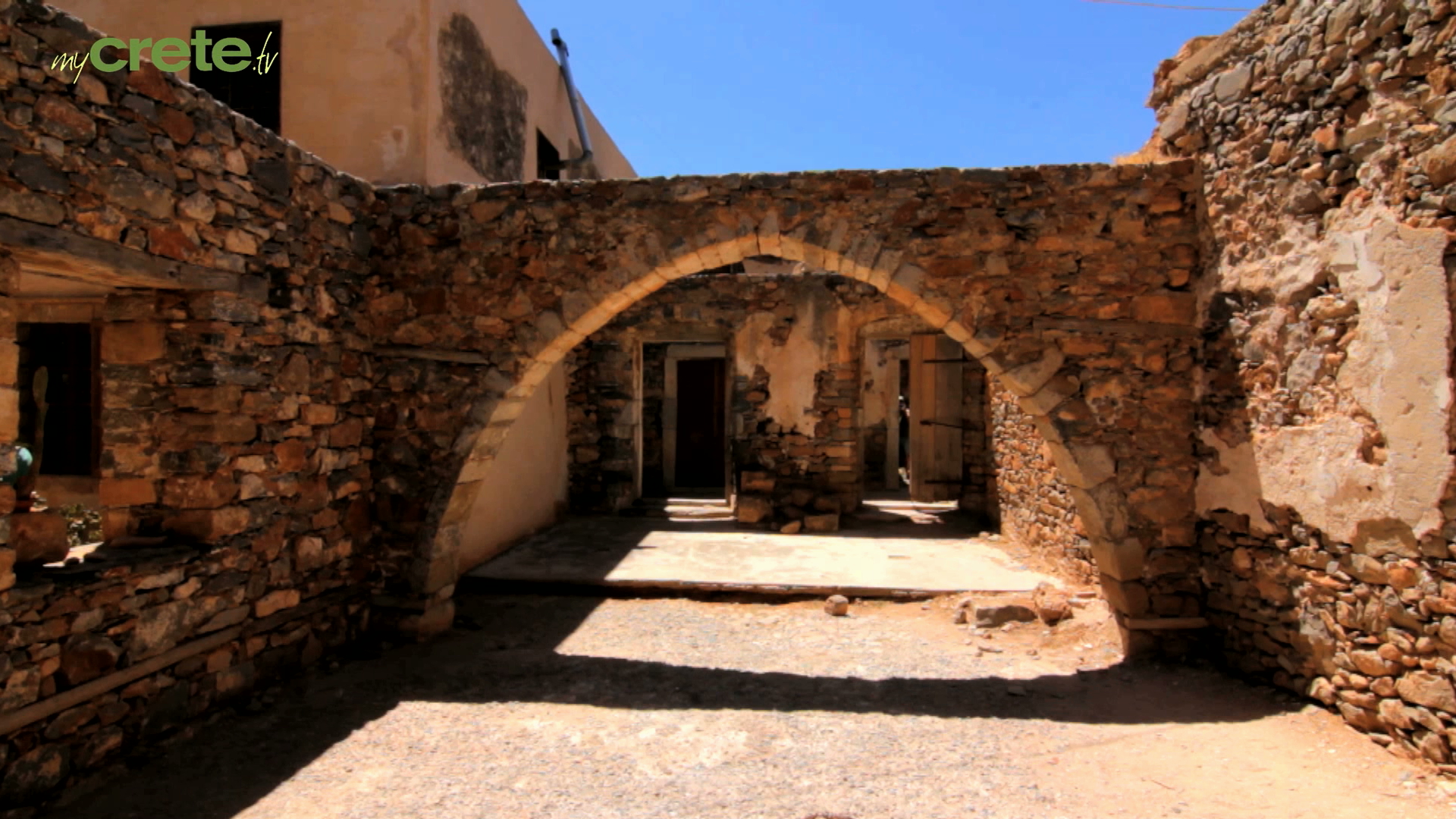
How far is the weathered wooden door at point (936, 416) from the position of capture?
957 cm

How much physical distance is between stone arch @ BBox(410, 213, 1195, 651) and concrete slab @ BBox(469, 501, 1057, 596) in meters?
1.41

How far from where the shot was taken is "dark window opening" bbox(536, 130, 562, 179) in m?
8.94

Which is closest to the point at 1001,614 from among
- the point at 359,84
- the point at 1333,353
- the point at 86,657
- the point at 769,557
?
the point at 769,557

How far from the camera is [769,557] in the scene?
7.27 metres

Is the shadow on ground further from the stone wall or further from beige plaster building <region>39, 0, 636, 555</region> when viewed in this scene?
beige plaster building <region>39, 0, 636, 555</region>

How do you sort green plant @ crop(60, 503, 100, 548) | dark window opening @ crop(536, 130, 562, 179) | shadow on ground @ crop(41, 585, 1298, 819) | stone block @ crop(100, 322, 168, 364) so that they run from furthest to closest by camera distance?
dark window opening @ crop(536, 130, 562, 179) → green plant @ crop(60, 503, 100, 548) → stone block @ crop(100, 322, 168, 364) → shadow on ground @ crop(41, 585, 1298, 819)

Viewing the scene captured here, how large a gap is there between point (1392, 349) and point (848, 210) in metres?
2.71

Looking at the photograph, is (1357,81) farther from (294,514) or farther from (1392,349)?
(294,514)

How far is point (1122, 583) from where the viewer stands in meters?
4.62

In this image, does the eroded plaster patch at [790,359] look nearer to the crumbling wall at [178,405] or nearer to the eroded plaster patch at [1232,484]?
the crumbling wall at [178,405]

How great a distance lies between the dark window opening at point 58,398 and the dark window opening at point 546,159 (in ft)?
14.8

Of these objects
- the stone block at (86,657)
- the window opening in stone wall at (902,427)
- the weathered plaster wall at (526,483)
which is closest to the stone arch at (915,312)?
the weathered plaster wall at (526,483)

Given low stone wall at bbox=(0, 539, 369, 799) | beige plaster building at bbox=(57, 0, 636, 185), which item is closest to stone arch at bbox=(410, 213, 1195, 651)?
low stone wall at bbox=(0, 539, 369, 799)

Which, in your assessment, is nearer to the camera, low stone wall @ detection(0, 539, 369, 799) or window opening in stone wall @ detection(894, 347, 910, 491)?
low stone wall @ detection(0, 539, 369, 799)
